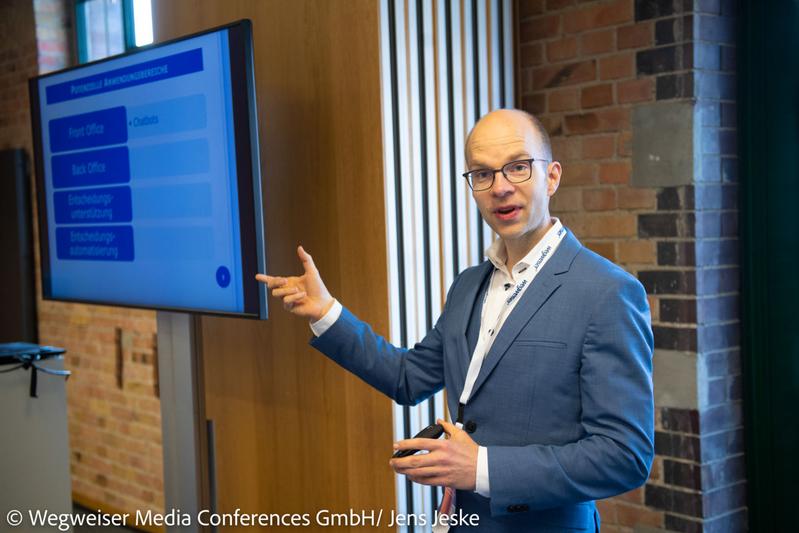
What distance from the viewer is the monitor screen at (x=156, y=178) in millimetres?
2371

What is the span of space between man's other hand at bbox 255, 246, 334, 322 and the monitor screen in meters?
0.25

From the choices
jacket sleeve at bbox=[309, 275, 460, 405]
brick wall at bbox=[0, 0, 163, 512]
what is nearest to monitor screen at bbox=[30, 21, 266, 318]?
jacket sleeve at bbox=[309, 275, 460, 405]

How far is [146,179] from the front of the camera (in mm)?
2668

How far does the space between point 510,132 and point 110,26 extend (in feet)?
11.9

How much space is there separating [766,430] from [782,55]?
1.10 metres

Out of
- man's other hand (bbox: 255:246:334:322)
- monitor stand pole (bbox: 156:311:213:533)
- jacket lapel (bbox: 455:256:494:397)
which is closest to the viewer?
jacket lapel (bbox: 455:256:494:397)

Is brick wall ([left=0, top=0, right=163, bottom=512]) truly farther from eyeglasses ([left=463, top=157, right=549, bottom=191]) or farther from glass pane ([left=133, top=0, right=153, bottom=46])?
eyeglasses ([left=463, top=157, right=549, bottom=191])

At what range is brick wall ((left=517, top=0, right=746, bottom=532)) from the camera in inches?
101

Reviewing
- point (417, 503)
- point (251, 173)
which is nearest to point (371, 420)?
point (417, 503)

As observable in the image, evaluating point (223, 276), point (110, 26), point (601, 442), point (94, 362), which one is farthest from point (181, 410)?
point (110, 26)

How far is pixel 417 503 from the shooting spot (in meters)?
2.55

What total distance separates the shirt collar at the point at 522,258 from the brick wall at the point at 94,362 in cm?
284

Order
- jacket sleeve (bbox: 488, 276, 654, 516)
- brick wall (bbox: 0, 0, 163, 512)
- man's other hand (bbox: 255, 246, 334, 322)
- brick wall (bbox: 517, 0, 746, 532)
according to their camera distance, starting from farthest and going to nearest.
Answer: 1. brick wall (bbox: 0, 0, 163, 512)
2. brick wall (bbox: 517, 0, 746, 532)
3. man's other hand (bbox: 255, 246, 334, 322)
4. jacket sleeve (bbox: 488, 276, 654, 516)

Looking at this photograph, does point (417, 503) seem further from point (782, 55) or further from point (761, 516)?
point (782, 55)
